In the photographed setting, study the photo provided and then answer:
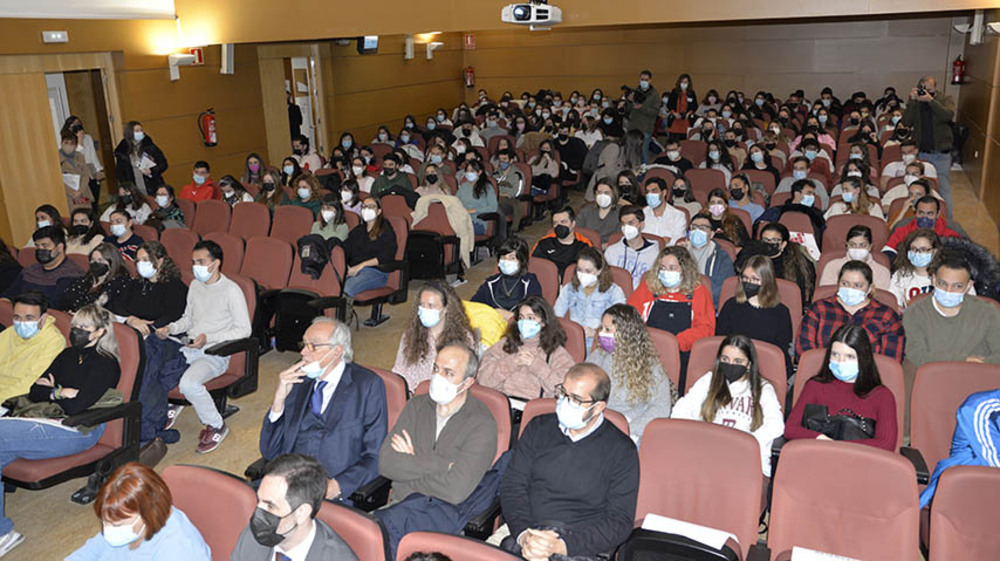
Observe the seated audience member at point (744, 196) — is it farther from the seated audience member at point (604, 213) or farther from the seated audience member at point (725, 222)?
the seated audience member at point (604, 213)

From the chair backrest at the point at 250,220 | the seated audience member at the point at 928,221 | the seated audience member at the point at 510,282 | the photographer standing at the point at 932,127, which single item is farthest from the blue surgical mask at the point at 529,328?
the photographer standing at the point at 932,127

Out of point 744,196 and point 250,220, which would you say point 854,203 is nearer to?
point 744,196

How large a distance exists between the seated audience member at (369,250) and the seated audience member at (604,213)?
6.09 ft

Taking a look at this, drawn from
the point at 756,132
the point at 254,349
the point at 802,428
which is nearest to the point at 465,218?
the point at 254,349

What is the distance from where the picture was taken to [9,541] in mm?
4059

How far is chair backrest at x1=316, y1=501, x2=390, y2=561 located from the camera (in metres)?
2.62

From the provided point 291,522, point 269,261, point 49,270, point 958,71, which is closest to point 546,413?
point 291,522

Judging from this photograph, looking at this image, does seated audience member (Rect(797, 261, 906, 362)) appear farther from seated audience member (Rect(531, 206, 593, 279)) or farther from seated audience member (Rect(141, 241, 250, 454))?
seated audience member (Rect(141, 241, 250, 454))

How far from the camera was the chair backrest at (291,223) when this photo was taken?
7.32 meters

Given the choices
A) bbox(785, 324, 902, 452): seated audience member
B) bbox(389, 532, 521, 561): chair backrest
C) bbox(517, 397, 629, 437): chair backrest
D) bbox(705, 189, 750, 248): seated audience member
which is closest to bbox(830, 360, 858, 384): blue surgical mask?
bbox(785, 324, 902, 452): seated audience member

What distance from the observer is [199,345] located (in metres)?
5.06

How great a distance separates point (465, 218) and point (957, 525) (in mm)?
5662

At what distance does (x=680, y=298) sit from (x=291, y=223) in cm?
401

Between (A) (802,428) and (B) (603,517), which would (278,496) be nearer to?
(B) (603,517)
